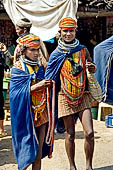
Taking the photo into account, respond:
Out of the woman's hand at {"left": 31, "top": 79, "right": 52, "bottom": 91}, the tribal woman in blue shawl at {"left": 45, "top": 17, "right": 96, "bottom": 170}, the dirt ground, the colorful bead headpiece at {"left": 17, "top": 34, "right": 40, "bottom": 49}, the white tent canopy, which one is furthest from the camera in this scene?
the white tent canopy

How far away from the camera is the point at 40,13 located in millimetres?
8969

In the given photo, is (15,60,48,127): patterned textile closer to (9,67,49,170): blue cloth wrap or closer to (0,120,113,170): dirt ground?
(9,67,49,170): blue cloth wrap

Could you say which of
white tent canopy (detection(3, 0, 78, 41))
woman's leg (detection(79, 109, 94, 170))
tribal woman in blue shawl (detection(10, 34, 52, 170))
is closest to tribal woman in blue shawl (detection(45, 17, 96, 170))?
woman's leg (detection(79, 109, 94, 170))

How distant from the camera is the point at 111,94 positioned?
817cm

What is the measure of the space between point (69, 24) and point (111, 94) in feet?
13.0

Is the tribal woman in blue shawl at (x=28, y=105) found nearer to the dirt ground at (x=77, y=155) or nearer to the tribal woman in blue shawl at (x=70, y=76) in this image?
the tribal woman in blue shawl at (x=70, y=76)

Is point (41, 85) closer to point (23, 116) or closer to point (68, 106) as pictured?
point (23, 116)

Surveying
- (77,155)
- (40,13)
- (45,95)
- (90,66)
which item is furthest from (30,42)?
(40,13)

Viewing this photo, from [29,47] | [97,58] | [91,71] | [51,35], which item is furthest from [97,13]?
[29,47]

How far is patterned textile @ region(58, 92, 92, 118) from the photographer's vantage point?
452cm

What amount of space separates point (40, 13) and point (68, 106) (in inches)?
194

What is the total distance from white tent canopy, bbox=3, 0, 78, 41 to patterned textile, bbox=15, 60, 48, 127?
484cm

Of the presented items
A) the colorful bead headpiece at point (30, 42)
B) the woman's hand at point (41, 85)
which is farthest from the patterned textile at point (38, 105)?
the colorful bead headpiece at point (30, 42)

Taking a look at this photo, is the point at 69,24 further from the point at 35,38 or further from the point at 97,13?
the point at 97,13
